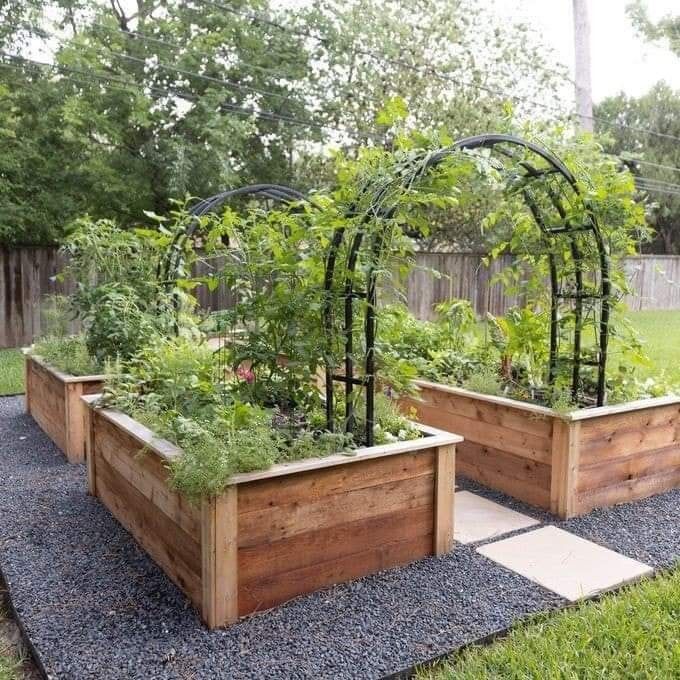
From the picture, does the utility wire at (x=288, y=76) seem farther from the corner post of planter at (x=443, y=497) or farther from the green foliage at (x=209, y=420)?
the corner post of planter at (x=443, y=497)

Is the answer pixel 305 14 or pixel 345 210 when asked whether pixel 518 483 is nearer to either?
pixel 345 210

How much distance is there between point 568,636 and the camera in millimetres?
2160

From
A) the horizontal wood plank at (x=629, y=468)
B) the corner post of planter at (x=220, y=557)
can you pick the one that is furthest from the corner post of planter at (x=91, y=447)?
the horizontal wood plank at (x=629, y=468)

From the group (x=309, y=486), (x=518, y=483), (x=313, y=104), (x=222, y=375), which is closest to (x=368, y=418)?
(x=309, y=486)

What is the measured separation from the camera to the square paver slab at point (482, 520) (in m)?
3.13

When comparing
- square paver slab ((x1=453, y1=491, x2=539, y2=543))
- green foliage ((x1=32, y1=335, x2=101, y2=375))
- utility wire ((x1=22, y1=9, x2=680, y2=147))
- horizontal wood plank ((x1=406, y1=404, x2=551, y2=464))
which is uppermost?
utility wire ((x1=22, y1=9, x2=680, y2=147))

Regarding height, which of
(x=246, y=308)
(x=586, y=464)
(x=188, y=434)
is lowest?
(x=586, y=464)

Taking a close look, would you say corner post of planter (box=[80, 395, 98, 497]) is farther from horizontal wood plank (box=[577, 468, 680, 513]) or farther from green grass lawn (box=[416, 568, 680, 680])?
horizontal wood plank (box=[577, 468, 680, 513])

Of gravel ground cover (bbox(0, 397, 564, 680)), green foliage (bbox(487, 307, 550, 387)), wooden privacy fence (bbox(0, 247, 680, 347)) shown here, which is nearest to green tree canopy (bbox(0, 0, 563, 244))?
wooden privacy fence (bbox(0, 247, 680, 347))

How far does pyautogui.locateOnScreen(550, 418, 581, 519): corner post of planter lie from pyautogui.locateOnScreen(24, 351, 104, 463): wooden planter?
268 centimetres

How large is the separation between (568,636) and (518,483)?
145 centimetres

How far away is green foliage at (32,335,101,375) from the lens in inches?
173

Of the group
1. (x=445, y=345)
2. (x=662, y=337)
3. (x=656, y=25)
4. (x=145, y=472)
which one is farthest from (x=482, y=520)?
(x=656, y=25)

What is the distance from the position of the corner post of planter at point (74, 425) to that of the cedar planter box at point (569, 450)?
2.22m
